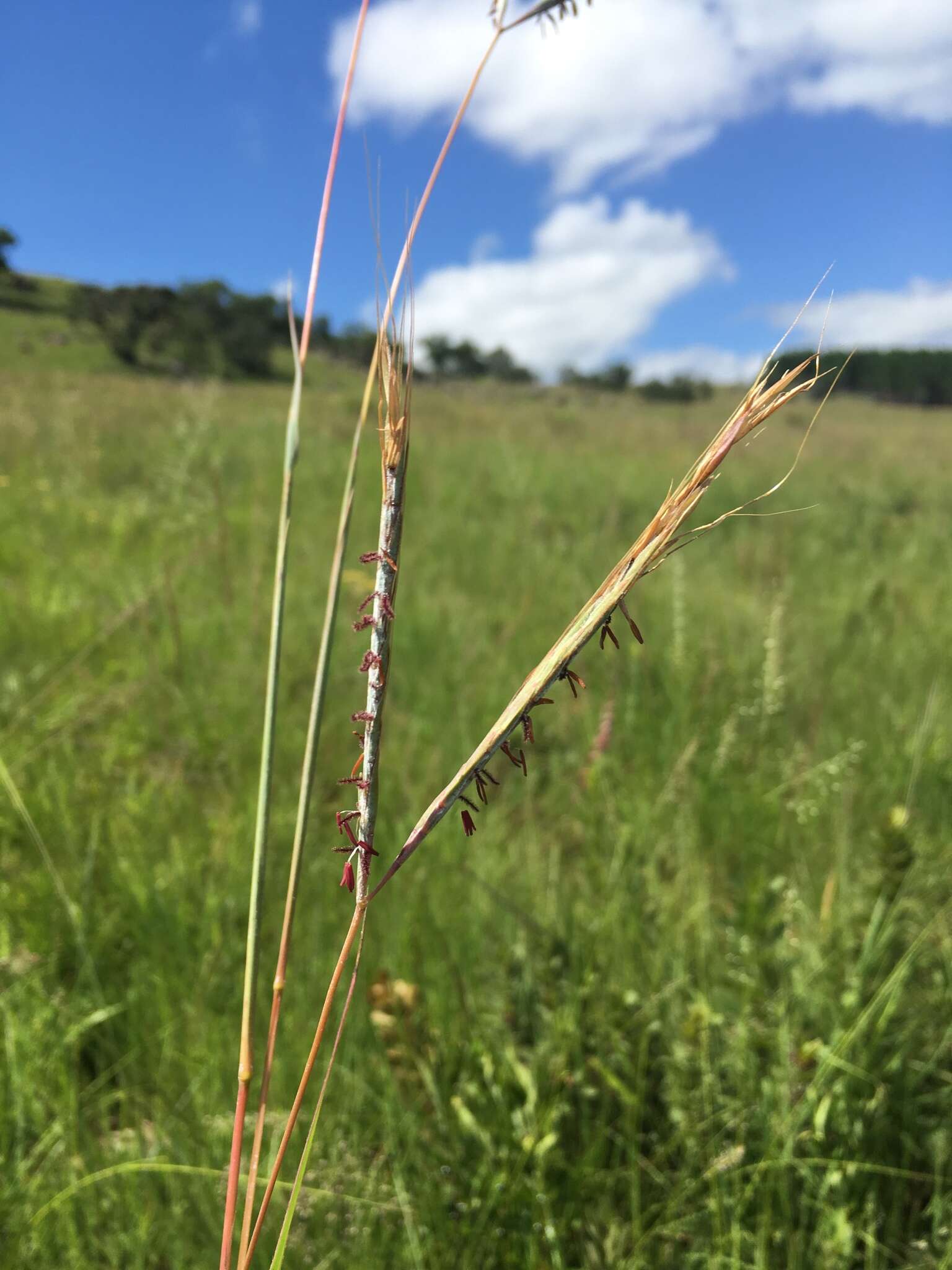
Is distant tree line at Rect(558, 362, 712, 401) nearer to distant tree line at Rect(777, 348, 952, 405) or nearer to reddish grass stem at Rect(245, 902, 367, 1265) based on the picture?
distant tree line at Rect(777, 348, 952, 405)

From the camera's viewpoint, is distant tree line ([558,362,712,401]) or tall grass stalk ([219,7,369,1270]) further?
distant tree line ([558,362,712,401])

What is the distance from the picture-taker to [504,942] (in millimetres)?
1782

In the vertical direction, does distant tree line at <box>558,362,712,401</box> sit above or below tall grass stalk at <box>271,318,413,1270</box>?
above

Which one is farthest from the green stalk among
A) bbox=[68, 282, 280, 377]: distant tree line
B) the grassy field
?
bbox=[68, 282, 280, 377]: distant tree line

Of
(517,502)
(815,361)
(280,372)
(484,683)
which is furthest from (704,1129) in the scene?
(280,372)

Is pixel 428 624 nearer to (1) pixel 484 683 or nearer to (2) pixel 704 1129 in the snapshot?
(1) pixel 484 683

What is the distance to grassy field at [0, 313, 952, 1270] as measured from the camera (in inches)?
49.8

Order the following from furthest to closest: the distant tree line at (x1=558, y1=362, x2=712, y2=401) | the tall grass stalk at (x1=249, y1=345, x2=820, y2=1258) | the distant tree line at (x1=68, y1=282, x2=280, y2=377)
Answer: the distant tree line at (x1=558, y1=362, x2=712, y2=401) < the distant tree line at (x1=68, y1=282, x2=280, y2=377) < the tall grass stalk at (x1=249, y1=345, x2=820, y2=1258)

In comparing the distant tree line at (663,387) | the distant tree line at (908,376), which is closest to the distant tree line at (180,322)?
the distant tree line at (663,387)

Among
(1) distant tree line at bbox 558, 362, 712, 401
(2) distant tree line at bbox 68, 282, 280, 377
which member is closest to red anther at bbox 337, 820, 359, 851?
(2) distant tree line at bbox 68, 282, 280, 377

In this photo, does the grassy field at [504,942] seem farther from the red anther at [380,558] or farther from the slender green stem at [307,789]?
the red anther at [380,558]

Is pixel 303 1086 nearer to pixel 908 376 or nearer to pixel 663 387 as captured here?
pixel 663 387

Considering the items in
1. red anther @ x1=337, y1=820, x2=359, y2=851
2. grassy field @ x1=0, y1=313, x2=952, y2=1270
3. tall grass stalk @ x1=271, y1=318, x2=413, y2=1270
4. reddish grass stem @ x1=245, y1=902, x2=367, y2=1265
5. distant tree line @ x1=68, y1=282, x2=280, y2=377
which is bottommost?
grassy field @ x1=0, y1=313, x2=952, y2=1270

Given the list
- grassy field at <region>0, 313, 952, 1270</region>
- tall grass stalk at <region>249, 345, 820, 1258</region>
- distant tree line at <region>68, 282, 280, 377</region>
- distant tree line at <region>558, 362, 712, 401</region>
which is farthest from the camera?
distant tree line at <region>558, 362, 712, 401</region>
